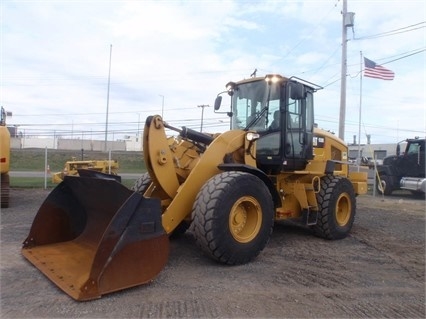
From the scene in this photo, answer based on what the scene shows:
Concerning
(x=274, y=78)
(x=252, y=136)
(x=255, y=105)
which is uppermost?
(x=274, y=78)

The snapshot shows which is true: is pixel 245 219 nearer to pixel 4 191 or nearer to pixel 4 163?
pixel 4 163

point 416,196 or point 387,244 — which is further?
point 416,196

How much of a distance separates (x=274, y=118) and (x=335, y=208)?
7.12ft

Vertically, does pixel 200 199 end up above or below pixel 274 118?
below

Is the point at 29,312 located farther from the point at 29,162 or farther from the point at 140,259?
the point at 29,162

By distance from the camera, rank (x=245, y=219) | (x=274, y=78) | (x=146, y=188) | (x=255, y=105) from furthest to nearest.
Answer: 1. (x=255, y=105)
2. (x=274, y=78)
3. (x=146, y=188)
4. (x=245, y=219)

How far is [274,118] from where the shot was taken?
7.05 metres

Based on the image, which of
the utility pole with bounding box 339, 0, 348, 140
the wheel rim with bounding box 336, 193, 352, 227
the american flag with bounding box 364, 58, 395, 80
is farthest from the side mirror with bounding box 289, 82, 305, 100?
the american flag with bounding box 364, 58, 395, 80

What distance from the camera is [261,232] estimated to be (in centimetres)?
580

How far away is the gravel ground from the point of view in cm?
404

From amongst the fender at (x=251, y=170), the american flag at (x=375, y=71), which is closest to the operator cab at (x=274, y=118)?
the fender at (x=251, y=170)

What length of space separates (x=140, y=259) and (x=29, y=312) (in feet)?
3.76

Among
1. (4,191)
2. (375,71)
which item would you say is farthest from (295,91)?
(375,71)

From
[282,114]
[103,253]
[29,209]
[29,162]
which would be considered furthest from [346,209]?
[29,162]
